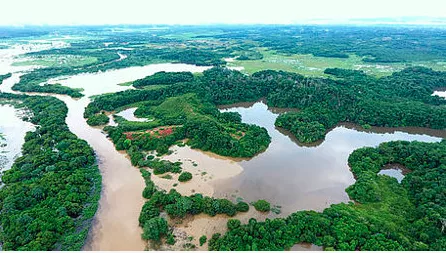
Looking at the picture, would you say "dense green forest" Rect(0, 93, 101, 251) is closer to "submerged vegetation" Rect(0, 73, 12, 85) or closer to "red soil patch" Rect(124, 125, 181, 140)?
"red soil patch" Rect(124, 125, 181, 140)

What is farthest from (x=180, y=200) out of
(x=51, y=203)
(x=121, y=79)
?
(x=121, y=79)

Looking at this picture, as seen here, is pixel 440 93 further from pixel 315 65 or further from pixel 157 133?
pixel 157 133

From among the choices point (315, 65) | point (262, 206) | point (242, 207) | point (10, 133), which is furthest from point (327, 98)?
point (10, 133)

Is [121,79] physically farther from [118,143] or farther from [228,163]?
[228,163]

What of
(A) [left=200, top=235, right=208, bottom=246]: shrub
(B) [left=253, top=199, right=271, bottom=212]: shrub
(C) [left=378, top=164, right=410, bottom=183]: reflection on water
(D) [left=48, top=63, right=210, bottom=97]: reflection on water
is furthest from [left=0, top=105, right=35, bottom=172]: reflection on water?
(C) [left=378, top=164, right=410, bottom=183]: reflection on water

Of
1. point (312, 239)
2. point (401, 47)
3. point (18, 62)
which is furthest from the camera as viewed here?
point (401, 47)

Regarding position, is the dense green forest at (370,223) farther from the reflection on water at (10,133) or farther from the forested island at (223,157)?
the reflection on water at (10,133)
